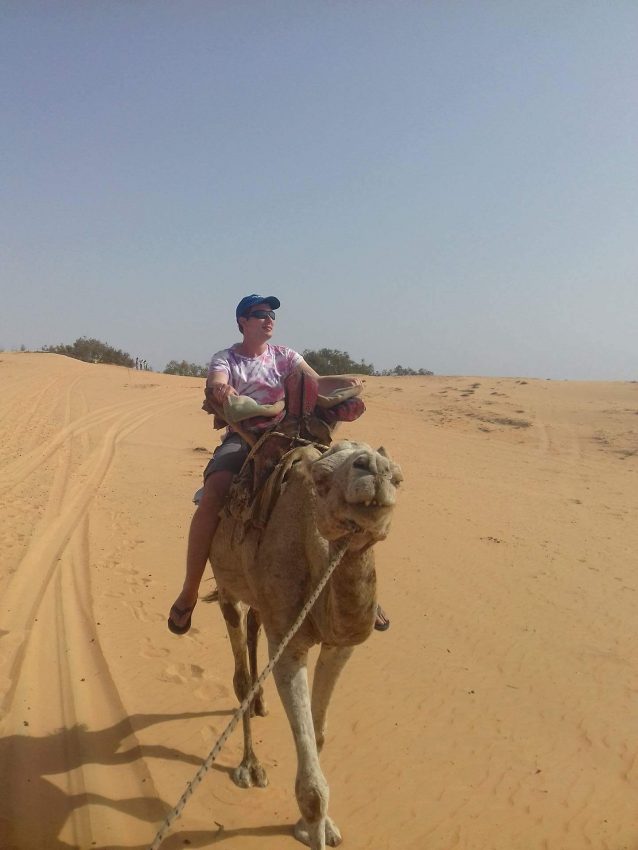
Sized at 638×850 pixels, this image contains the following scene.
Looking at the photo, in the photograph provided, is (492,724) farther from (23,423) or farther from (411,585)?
Answer: (23,423)

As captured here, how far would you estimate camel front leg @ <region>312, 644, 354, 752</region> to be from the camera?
3586 mm

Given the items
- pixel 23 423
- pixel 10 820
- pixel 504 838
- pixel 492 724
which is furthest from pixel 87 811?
pixel 23 423

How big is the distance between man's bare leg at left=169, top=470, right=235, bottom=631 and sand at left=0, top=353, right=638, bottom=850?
A: 1176 millimetres

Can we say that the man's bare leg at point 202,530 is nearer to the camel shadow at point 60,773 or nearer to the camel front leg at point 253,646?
the camel front leg at point 253,646

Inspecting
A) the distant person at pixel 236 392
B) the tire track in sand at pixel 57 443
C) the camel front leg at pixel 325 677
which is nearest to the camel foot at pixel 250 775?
the camel front leg at pixel 325 677

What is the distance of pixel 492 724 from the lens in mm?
5246

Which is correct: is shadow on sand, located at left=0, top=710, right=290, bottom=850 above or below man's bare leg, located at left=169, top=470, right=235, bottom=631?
below

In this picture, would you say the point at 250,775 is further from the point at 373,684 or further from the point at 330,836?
the point at 373,684

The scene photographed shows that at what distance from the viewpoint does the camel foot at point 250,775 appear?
4.34m

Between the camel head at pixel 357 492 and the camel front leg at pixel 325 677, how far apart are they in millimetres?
1239

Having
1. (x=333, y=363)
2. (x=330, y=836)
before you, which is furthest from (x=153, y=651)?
(x=333, y=363)

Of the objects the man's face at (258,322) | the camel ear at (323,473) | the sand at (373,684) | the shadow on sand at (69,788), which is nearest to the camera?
the camel ear at (323,473)

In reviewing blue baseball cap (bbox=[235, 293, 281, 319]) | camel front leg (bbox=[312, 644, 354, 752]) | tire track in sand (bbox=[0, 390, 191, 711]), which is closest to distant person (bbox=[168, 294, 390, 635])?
blue baseball cap (bbox=[235, 293, 281, 319])

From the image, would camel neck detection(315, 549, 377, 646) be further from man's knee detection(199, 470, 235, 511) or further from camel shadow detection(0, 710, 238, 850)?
camel shadow detection(0, 710, 238, 850)
